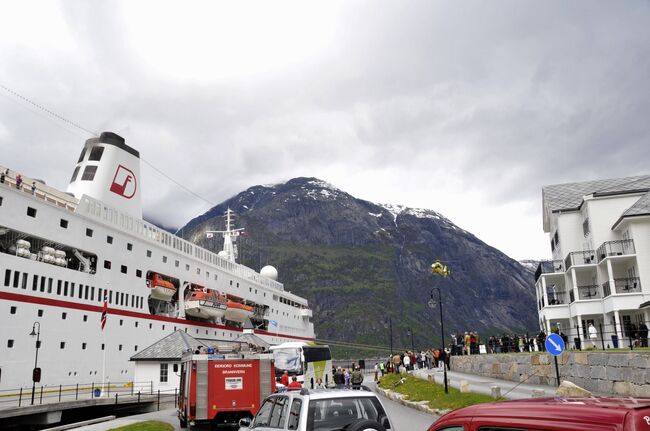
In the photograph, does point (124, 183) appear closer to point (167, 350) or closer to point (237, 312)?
point (167, 350)

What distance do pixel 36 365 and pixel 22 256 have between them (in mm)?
6343

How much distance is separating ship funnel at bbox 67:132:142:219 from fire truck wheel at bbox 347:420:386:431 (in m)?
38.7

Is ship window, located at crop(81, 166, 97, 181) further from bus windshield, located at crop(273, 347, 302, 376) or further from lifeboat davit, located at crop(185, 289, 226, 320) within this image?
bus windshield, located at crop(273, 347, 302, 376)

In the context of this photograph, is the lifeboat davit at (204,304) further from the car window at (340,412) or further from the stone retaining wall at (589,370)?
the car window at (340,412)

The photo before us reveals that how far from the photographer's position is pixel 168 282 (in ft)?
144

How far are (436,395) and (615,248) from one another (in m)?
19.8

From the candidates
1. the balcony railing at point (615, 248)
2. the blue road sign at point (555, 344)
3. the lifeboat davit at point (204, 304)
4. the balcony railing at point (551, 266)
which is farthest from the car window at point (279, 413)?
the lifeboat davit at point (204, 304)

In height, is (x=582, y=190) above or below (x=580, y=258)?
above

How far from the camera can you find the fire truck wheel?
23.5 ft

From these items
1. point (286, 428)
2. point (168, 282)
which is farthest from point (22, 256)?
point (286, 428)

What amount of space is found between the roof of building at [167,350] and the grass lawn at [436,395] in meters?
14.9

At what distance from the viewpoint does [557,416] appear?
3703 mm

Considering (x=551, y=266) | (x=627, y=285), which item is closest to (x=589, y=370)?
(x=627, y=285)

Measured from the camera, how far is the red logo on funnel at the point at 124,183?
42.6m
